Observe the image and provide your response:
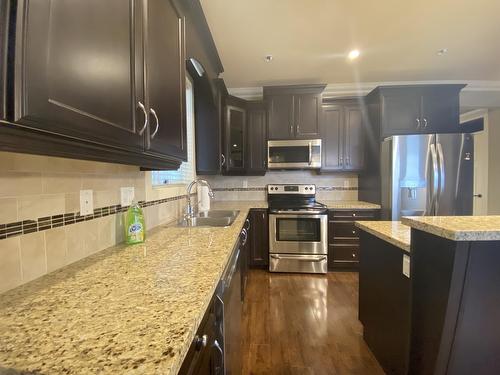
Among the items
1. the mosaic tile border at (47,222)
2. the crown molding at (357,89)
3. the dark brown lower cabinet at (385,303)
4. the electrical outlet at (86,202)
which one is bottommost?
the dark brown lower cabinet at (385,303)

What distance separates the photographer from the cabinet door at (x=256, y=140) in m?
3.34

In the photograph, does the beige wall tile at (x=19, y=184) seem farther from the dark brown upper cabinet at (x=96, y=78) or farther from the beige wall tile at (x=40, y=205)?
the dark brown upper cabinet at (x=96, y=78)

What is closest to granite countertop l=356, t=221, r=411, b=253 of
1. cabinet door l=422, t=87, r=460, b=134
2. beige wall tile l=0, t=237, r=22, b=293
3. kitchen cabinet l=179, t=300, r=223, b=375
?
kitchen cabinet l=179, t=300, r=223, b=375

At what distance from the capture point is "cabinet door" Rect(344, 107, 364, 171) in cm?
328

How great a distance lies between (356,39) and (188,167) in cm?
208

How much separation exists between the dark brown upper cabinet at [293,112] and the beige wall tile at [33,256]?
2.80 metres

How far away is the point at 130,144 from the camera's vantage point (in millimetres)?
834

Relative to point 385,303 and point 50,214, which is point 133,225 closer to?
point 50,214

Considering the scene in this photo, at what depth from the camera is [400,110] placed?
10.1 ft

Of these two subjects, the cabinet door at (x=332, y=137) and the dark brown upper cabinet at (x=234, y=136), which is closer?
the dark brown upper cabinet at (x=234, y=136)

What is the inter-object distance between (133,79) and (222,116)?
2296mm

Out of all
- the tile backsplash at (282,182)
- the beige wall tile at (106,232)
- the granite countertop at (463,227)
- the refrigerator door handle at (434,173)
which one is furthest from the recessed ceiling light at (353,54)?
the beige wall tile at (106,232)

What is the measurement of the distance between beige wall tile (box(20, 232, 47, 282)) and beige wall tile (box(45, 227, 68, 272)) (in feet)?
0.06

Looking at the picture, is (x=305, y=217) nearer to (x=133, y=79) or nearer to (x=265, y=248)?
(x=265, y=248)
